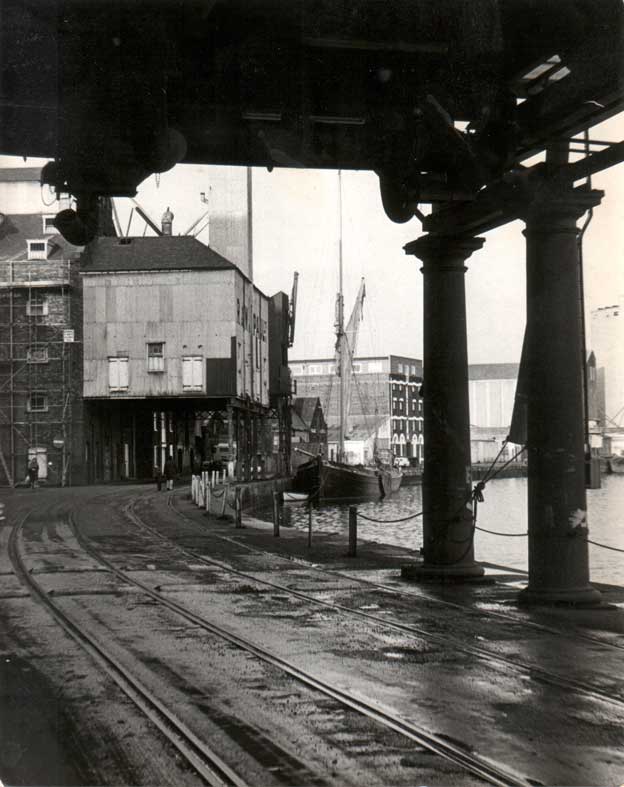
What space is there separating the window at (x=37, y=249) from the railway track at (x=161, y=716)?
52952 mm

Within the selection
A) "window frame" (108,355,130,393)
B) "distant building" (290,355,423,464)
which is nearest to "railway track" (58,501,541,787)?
"window frame" (108,355,130,393)

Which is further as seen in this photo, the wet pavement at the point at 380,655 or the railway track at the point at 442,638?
the railway track at the point at 442,638

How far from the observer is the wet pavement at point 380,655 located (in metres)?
6.48

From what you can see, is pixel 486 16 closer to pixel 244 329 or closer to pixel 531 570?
pixel 531 570

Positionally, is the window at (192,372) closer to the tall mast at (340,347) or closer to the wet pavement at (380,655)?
the tall mast at (340,347)

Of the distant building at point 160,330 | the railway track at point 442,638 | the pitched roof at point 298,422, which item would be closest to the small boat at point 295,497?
the distant building at point 160,330

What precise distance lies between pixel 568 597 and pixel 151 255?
169ft

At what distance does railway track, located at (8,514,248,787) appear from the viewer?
20.0ft

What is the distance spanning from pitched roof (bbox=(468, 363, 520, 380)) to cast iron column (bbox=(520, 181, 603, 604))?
14412cm

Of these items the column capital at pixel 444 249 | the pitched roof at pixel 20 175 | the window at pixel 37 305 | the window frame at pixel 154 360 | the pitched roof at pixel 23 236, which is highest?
the pitched roof at pixel 20 175

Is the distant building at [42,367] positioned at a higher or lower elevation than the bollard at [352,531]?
higher

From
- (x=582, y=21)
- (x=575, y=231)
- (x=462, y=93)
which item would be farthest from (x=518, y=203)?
(x=582, y=21)

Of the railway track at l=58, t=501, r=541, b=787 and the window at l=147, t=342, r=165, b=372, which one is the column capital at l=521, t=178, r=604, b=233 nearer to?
the railway track at l=58, t=501, r=541, b=787

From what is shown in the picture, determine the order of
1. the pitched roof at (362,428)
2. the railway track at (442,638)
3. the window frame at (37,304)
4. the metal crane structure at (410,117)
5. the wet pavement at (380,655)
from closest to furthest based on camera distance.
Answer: the wet pavement at (380,655) < the railway track at (442,638) < the metal crane structure at (410,117) < the window frame at (37,304) < the pitched roof at (362,428)
